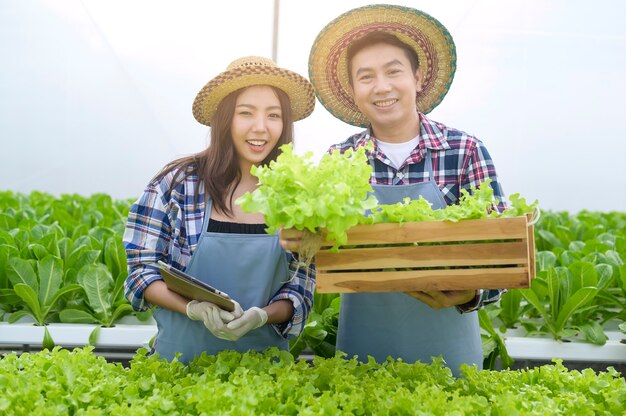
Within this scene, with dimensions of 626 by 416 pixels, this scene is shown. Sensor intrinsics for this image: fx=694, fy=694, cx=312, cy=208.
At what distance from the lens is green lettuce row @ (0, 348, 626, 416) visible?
1.74 meters

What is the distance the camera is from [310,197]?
5.29 ft

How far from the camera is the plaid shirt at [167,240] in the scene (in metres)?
2.24

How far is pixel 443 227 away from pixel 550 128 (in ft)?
25.5

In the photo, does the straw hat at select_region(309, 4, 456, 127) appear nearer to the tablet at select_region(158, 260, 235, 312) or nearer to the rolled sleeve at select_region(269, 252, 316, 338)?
the rolled sleeve at select_region(269, 252, 316, 338)

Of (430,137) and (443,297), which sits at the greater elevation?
(430,137)

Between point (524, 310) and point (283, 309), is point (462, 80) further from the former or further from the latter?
point (283, 309)

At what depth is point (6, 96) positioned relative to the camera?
9.09m

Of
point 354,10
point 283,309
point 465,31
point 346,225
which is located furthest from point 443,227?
point 465,31

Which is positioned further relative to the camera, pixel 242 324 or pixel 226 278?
pixel 226 278

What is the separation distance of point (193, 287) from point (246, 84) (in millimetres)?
820

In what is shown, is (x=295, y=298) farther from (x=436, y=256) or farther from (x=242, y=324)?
(x=436, y=256)

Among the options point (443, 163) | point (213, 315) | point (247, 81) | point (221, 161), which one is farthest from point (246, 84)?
point (213, 315)

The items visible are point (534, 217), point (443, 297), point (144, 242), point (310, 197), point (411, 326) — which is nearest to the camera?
point (310, 197)

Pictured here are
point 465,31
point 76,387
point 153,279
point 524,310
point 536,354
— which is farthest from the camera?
point 465,31
